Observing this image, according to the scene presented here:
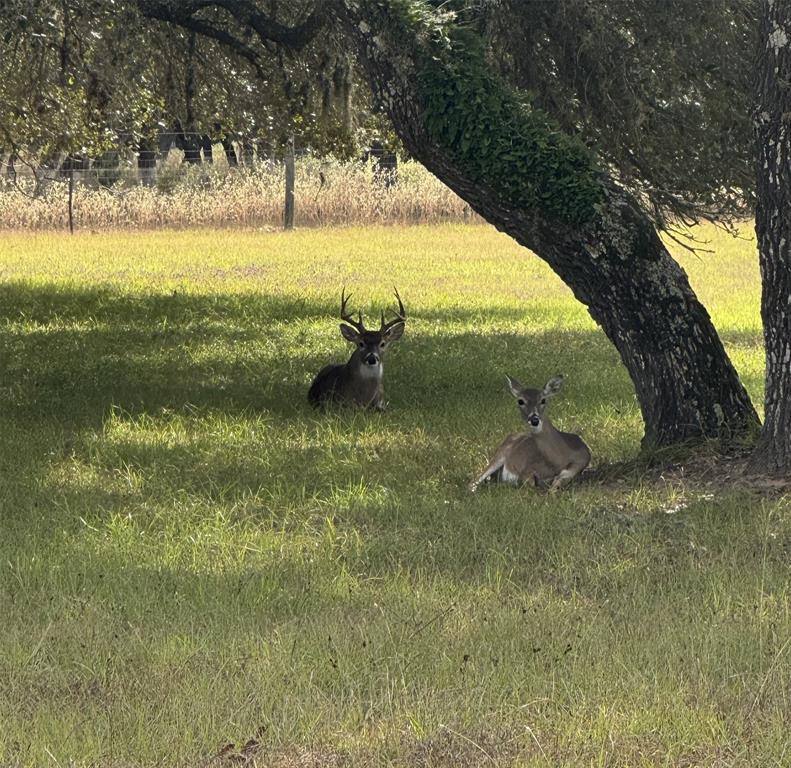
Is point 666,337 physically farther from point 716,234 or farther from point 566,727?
point 716,234

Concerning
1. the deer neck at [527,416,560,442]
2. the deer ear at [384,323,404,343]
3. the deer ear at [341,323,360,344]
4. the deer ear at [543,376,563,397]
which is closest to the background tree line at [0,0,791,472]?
the deer ear at [543,376,563,397]

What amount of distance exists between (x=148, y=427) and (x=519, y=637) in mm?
6101

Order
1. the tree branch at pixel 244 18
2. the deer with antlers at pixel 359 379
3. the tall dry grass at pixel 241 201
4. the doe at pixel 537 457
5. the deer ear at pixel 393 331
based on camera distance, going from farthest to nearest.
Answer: the tall dry grass at pixel 241 201
the tree branch at pixel 244 18
the deer ear at pixel 393 331
the deer with antlers at pixel 359 379
the doe at pixel 537 457

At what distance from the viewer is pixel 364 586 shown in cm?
718

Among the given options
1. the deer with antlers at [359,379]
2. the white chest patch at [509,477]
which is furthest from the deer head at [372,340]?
the white chest patch at [509,477]

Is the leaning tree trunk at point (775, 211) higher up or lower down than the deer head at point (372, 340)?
higher up

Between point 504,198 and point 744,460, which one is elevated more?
point 504,198

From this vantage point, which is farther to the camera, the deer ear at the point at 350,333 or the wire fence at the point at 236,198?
the wire fence at the point at 236,198

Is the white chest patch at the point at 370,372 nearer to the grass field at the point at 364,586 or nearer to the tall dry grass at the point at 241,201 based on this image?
the grass field at the point at 364,586

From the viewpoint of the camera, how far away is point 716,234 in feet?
117

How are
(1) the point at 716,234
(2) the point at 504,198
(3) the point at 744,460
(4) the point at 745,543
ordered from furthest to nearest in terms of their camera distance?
(1) the point at 716,234
(2) the point at 504,198
(3) the point at 744,460
(4) the point at 745,543

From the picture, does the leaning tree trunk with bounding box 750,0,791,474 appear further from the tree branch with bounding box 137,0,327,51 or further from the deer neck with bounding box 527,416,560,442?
the tree branch with bounding box 137,0,327,51

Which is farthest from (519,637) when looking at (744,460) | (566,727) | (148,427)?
(148,427)

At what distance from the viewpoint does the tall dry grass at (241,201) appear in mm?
38000
